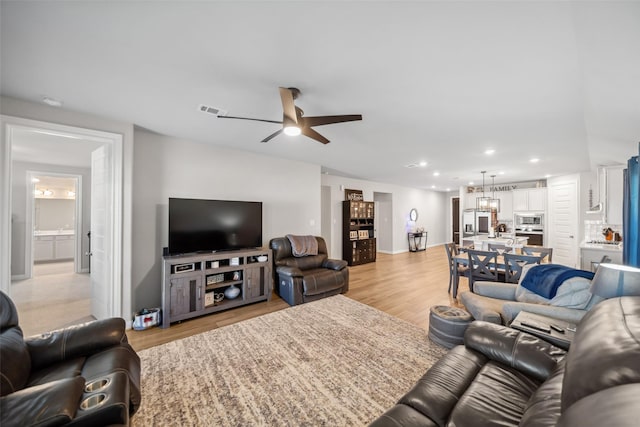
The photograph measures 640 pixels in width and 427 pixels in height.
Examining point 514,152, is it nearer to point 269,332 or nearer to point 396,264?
point 396,264

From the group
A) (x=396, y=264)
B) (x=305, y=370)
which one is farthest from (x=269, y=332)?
(x=396, y=264)

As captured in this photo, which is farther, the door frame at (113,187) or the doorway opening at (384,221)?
the doorway opening at (384,221)

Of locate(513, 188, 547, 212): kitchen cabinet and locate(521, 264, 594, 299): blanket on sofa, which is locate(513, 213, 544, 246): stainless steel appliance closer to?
locate(513, 188, 547, 212): kitchen cabinet

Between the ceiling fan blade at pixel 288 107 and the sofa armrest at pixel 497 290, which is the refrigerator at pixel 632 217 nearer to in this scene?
the sofa armrest at pixel 497 290

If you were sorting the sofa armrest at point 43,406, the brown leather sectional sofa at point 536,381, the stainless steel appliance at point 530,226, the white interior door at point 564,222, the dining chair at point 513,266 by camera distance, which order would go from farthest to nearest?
the stainless steel appliance at point 530,226, the white interior door at point 564,222, the dining chair at point 513,266, the sofa armrest at point 43,406, the brown leather sectional sofa at point 536,381

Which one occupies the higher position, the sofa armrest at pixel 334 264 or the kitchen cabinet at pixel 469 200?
the kitchen cabinet at pixel 469 200

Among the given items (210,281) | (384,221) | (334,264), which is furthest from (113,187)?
(384,221)

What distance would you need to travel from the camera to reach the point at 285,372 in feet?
6.73

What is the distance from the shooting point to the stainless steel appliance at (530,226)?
23.2 feet

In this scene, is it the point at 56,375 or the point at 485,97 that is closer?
the point at 56,375

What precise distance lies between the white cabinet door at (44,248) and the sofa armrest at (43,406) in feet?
27.3

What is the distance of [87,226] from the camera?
5.68 meters

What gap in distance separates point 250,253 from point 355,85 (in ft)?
9.34

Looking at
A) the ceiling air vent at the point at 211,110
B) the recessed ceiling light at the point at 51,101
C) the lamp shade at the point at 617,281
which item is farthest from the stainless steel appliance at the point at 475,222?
the recessed ceiling light at the point at 51,101
